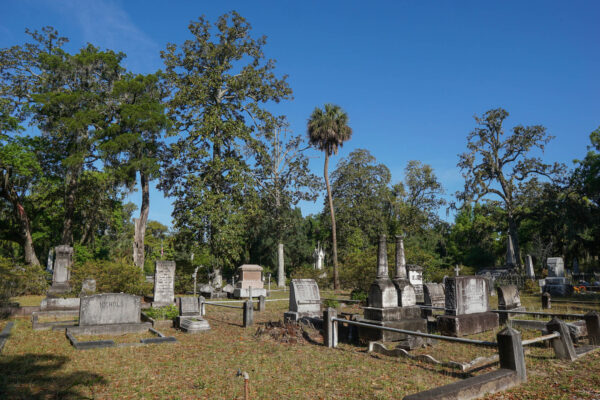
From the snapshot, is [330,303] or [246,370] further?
[330,303]

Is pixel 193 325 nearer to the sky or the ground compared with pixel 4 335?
nearer to the ground

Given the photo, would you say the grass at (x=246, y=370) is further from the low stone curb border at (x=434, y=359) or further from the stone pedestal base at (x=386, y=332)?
the stone pedestal base at (x=386, y=332)

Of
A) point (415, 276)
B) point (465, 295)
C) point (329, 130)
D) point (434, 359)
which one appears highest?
point (329, 130)

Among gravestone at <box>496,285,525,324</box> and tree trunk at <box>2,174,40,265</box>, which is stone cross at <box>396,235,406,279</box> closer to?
gravestone at <box>496,285,525,324</box>

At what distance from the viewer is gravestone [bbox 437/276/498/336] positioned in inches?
396

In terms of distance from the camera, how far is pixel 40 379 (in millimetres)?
6297

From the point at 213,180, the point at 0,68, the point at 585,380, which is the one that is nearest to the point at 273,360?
the point at 585,380

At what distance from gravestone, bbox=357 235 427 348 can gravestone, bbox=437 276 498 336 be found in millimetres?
755

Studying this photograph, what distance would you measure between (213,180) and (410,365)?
68.4 ft

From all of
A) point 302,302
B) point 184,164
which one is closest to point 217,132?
point 184,164

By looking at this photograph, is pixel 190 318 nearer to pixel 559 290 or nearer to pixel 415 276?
pixel 415 276

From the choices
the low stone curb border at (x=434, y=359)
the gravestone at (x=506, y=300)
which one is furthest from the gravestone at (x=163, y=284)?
the gravestone at (x=506, y=300)

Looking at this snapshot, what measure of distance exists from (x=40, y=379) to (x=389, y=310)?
786 cm

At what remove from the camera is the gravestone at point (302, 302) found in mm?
12688
